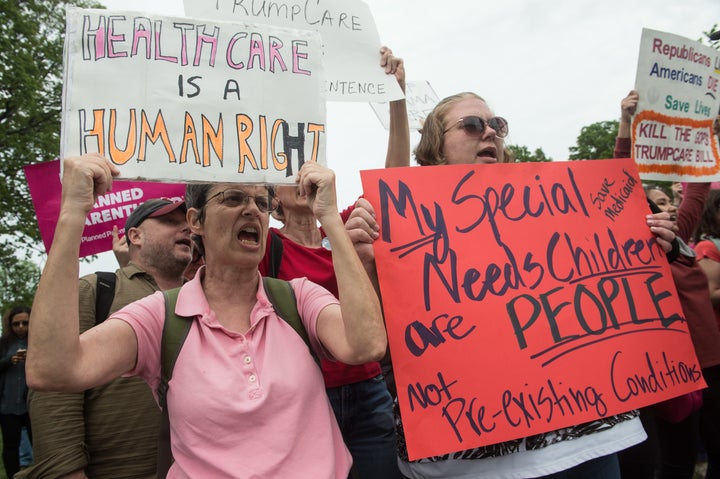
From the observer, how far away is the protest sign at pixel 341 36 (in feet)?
9.67

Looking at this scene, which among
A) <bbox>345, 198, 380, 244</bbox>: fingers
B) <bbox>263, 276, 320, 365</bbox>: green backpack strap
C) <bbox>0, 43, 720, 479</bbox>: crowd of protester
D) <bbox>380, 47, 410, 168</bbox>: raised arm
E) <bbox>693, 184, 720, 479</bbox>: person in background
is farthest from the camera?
<bbox>693, 184, 720, 479</bbox>: person in background

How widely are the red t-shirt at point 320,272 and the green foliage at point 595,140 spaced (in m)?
40.8

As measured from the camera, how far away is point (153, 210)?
10.9ft

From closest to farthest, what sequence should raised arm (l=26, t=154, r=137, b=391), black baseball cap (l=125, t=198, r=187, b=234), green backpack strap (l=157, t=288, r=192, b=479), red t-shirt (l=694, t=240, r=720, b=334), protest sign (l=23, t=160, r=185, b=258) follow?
raised arm (l=26, t=154, r=137, b=391) < green backpack strap (l=157, t=288, r=192, b=479) < black baseball cap (l=125, t=198, r=187, b=234) < red t-shirt (l=694, t=240, r=720, b=334) < protest sign (l=23, t=160, r=185, b=258)

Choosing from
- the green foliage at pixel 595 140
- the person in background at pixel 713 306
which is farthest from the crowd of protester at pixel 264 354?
the green foliage at pixel 595 140

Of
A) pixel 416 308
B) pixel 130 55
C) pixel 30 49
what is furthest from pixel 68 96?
pixel 30 49

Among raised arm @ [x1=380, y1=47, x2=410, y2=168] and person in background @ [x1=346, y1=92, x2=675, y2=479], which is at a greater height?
raised arm @ [x1=380, y1=47, x2=410, y2=168]

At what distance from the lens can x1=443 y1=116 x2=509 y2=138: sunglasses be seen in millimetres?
2498

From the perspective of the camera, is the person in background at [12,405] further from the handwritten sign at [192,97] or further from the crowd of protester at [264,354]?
→ the handwritten sign at [192,97]

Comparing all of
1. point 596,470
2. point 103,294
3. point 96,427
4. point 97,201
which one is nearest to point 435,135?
point 596,470

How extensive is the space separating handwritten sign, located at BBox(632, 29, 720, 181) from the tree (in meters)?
16.0

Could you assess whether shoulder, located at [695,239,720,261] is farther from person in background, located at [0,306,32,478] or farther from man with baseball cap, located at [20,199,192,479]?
person in background, located at [0,306,32,478]

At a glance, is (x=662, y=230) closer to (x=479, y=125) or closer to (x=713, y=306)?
(x=479, y=125)

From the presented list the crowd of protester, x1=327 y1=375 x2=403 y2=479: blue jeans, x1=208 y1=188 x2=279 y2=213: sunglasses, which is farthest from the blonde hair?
x1=327 y1=375 x2=403 y2=479: blue jeans
